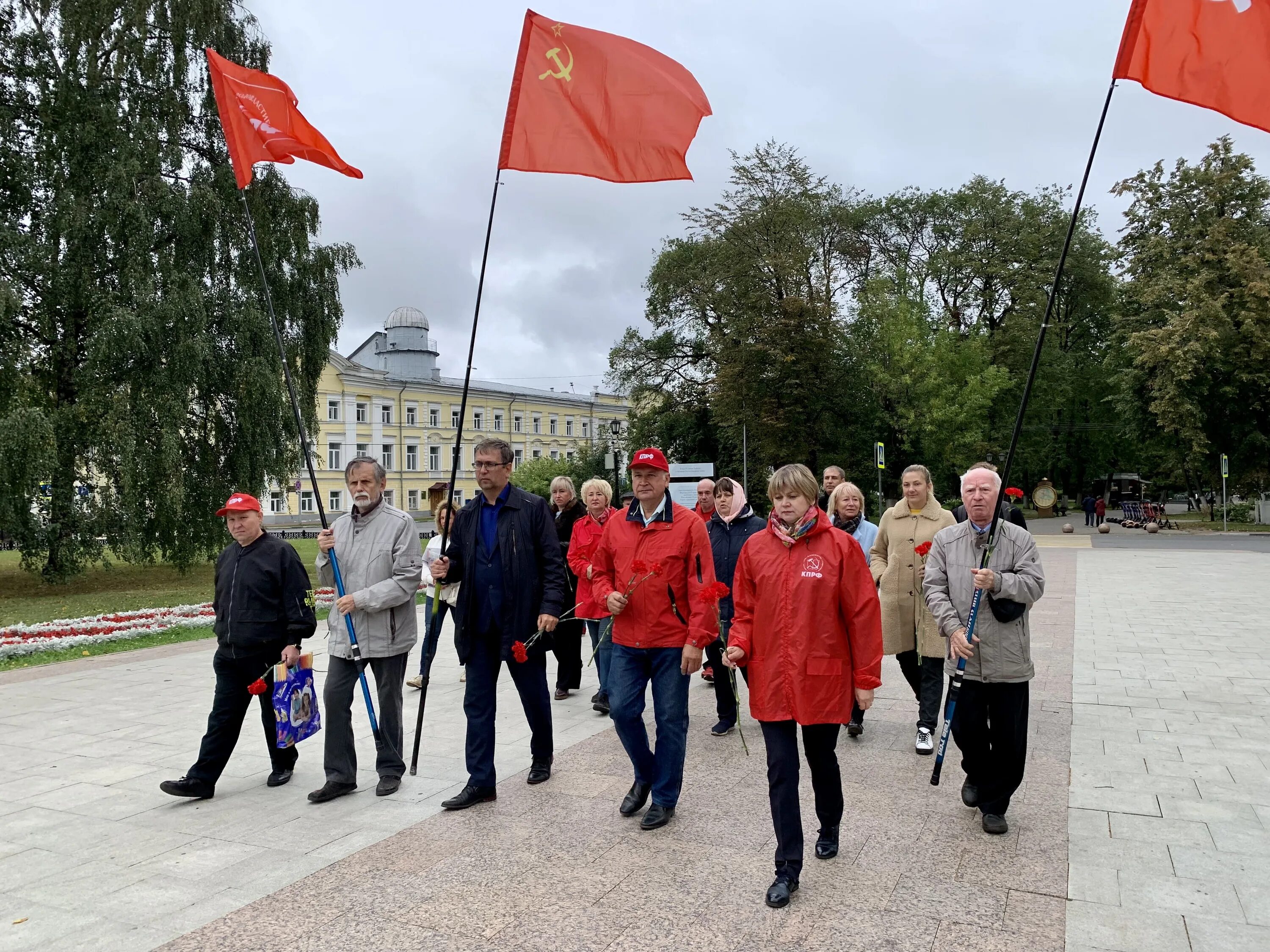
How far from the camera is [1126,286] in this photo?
42219 mm

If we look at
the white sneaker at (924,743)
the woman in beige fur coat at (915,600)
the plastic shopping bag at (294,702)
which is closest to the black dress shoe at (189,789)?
the plastic shopping bag at (294,702)

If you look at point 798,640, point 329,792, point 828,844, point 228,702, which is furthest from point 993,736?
point 228,702

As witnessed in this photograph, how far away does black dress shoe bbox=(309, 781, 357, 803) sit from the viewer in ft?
18.6

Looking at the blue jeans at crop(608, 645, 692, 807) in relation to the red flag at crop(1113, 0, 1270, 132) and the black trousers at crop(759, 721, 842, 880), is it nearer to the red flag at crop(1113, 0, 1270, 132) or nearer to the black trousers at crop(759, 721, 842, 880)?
the black trousers at crop(759, 721, 842, 880)

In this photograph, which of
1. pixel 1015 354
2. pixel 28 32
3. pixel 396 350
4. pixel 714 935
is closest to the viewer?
pixel 714 935

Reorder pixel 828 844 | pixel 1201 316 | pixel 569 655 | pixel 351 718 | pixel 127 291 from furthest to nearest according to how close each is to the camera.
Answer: pixel 1201 316 → pixel 127 291 → pixel 569 655 → pixel 351 718 → pixel 828 844

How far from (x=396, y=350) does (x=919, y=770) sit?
244ft

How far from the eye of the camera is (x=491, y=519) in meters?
5.77

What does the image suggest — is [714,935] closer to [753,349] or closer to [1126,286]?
[753,349]

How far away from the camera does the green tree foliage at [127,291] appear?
19.8 metres

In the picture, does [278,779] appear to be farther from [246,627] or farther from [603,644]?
[603,644]

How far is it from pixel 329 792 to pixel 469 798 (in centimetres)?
86

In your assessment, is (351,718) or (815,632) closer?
(815,632)

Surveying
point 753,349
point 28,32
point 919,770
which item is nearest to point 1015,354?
point 753,349
